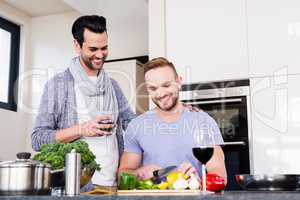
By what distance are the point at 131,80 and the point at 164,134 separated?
3.88 ft

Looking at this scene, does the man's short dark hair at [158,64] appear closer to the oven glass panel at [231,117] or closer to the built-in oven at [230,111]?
the built-in oven at [230,111]

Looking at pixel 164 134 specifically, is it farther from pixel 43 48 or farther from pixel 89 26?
pixel 43 48

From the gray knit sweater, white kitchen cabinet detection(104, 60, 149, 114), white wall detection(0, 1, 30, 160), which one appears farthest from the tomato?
white wall detection(0, 1, 30, 160)

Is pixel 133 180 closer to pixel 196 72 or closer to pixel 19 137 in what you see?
pixel 196 72

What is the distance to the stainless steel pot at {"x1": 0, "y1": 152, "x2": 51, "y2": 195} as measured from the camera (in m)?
1.26

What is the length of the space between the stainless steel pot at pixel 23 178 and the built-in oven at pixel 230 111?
5.12 feet

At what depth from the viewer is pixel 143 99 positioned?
136 inches

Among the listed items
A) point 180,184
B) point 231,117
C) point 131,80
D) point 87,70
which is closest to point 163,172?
point 180,184

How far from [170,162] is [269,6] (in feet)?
4.09

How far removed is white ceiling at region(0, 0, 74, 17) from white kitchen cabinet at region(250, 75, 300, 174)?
5.90ft

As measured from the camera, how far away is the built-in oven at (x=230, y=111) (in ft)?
8.59

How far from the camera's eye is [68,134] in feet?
8.43

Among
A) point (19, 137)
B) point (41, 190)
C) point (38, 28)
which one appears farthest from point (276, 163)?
point (38, 28)

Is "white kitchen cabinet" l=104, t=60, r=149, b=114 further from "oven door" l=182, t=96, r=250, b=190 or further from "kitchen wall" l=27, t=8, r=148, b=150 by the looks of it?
"oven door" l=182, t=96, r=250, b=190
